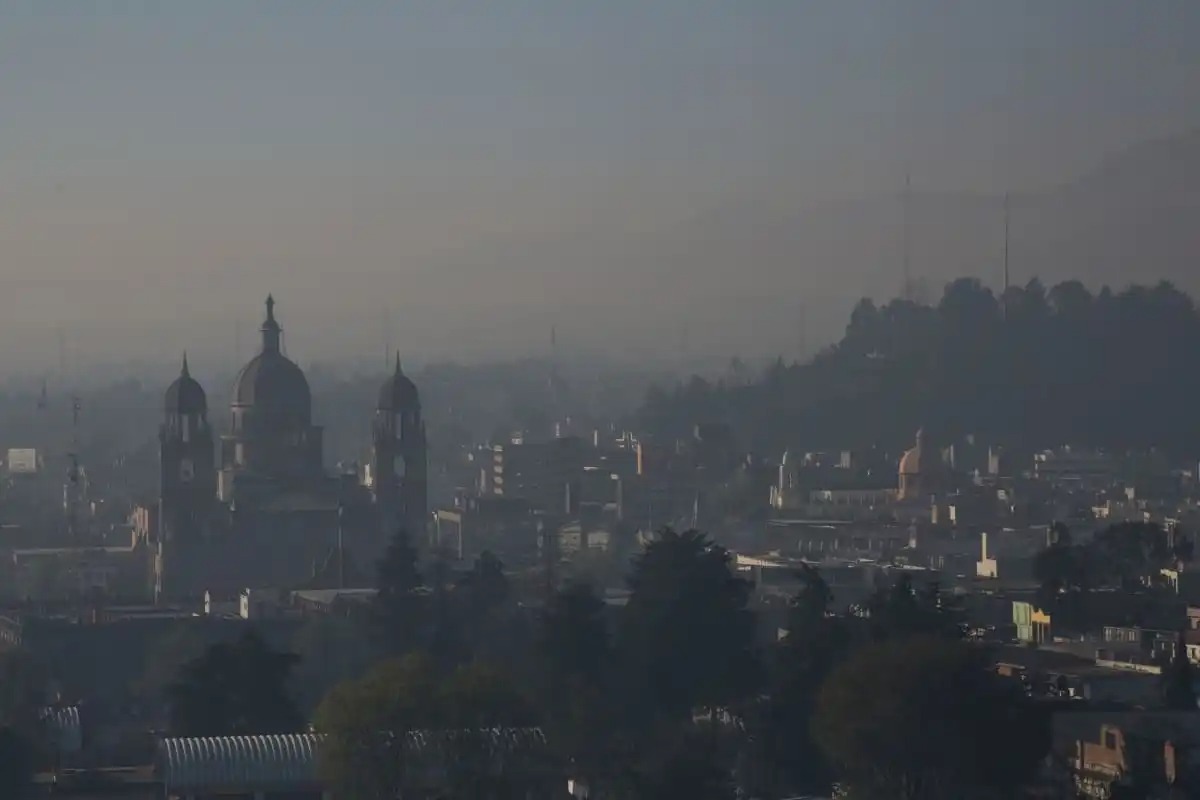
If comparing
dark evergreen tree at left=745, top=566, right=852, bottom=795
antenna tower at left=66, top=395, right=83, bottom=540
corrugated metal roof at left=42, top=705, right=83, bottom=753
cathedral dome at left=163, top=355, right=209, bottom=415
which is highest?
cathedral dome at left=163, top=355, right=209, bottom=415

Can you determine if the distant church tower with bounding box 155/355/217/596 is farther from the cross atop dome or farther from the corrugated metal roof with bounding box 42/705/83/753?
the corrugated metal roof with bounding box 42/705/83/753

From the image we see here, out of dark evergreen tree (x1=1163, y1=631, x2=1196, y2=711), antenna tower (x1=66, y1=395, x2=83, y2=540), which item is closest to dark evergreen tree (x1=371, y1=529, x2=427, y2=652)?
dark evergreen tree (x1=1163, y1=631, x2=1196, y2=711)

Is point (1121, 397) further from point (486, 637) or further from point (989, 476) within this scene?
point (486, 637)

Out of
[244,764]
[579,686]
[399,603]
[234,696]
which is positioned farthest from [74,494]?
[244,764]

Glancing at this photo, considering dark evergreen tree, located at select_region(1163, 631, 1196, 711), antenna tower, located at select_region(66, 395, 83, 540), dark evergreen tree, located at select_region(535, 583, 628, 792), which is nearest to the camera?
dark evergreen tree, located at select_region(535, 583, 628, 792)

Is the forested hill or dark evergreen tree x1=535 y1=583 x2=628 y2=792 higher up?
the forested hill

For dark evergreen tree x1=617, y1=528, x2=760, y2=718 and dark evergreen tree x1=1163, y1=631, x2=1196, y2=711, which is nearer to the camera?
dark evergreen tree x1=1163, y1=631, x2=1196, y2=711
